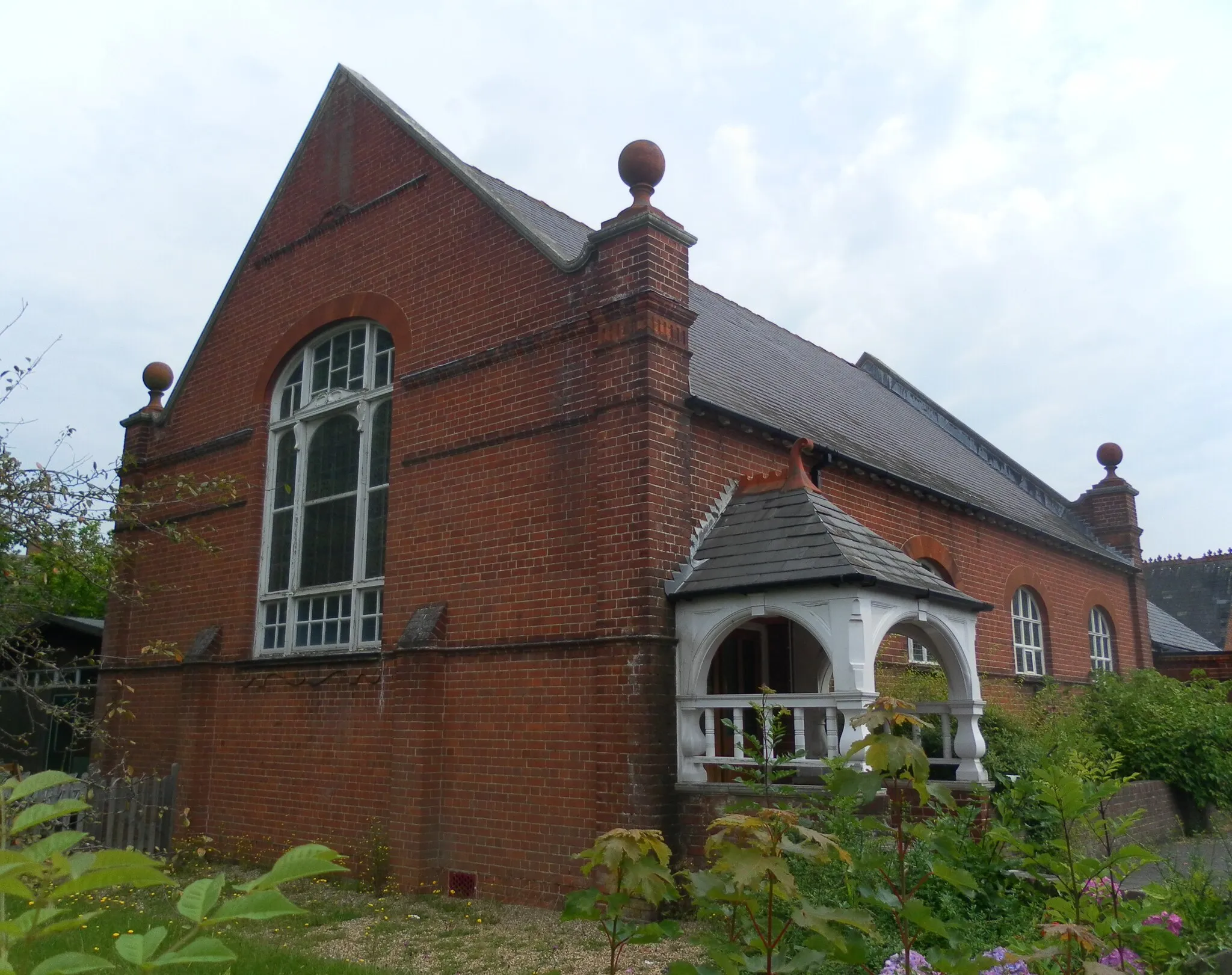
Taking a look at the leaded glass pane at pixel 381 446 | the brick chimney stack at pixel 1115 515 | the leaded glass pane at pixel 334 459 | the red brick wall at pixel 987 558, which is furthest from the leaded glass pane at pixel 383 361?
the brick chimney stack at pixel 1115 515

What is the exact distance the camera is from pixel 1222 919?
17.6 feet

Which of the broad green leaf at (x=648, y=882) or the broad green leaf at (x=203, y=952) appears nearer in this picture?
the broad green leaf at (x=203, y=952)

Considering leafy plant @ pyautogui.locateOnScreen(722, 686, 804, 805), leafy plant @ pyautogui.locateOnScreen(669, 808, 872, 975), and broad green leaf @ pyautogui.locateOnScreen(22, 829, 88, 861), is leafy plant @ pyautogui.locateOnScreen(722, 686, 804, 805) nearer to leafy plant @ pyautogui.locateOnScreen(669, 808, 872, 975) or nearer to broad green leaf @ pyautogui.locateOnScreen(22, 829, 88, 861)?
leafy plant @ pyautogui.locateOnScreen(669, 808, 872, 975)

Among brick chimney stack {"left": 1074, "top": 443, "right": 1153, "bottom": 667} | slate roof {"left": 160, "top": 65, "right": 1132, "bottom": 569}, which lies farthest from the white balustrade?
brick chimney stack {"left": 1074, "top": 443, "right": 1153, "bottom": 667}

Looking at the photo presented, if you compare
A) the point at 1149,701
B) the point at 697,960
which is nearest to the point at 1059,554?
the point at 1149,701

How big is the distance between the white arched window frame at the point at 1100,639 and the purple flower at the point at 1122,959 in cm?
1621

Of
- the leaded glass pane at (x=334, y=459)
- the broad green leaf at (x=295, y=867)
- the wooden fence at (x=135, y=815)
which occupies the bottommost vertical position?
the wooden fence at (x=135, y=815)

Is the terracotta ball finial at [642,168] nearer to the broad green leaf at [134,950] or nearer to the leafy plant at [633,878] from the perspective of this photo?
the leafy plant at [633,878]

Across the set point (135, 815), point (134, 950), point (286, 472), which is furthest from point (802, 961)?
point (286, 472)

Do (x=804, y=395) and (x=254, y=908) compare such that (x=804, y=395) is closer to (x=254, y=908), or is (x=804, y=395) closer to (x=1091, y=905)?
(x=1091, y=905)

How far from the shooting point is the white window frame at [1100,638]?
19.1 meters

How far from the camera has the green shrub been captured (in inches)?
493

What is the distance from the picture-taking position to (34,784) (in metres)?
1.93

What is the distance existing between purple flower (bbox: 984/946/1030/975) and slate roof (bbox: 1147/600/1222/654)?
68.1 ft
